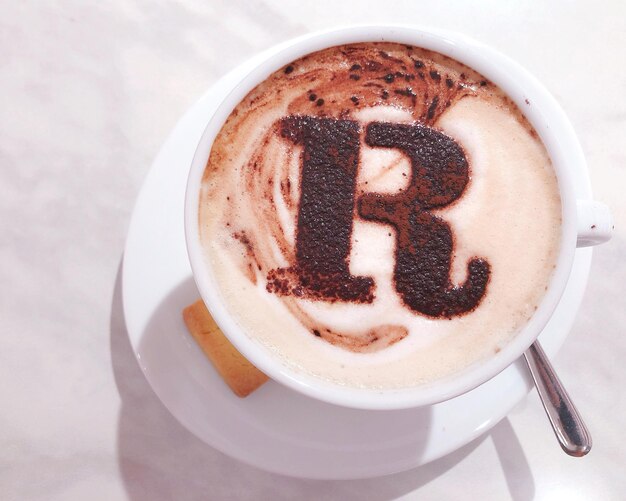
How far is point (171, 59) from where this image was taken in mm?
1550

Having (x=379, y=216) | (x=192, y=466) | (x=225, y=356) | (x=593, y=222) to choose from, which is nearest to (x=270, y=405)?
(x=225, y=356)

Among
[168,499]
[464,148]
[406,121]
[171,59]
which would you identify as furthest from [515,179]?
[168,499]

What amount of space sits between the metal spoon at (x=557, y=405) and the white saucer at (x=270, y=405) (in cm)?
3

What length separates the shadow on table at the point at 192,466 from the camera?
148cm

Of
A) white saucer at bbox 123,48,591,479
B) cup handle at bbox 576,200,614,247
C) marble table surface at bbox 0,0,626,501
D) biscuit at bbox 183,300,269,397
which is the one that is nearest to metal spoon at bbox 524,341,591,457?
white saucer at bbox 123,48,591,479

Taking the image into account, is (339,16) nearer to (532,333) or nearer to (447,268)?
(447,268)

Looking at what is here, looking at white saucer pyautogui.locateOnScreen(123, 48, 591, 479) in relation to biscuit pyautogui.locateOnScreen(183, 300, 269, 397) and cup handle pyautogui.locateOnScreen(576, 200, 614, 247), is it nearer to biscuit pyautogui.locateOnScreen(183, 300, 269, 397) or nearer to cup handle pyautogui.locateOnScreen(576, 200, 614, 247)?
biscuit pyautogui.locateOnScreen(183, 300, 269, 397)

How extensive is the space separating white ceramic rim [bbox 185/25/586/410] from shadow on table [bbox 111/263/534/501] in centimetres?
54

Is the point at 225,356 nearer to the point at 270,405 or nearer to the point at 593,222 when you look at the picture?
the point at 270,405

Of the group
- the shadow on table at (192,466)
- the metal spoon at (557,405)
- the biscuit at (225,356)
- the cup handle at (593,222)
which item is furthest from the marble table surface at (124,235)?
the cup handle at (593,222)

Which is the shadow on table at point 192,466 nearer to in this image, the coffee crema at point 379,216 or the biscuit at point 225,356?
the biscuit at point 225,356

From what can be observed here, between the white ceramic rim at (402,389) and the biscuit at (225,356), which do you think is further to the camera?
the biscuit at (225,356)

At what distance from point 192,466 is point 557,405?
0.82 meters

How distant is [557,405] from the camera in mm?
1288
